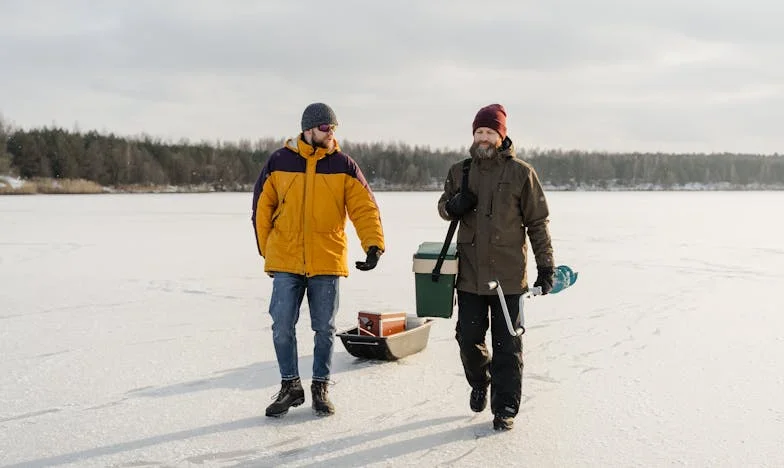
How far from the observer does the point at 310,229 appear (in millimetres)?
3789

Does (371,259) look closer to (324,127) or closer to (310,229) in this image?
(310,229)

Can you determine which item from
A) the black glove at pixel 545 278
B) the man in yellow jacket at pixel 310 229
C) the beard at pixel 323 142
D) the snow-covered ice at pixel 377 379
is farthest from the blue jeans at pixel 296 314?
the black glove at pixel 545 278

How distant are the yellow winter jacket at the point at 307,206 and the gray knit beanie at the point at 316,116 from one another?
0.09 m

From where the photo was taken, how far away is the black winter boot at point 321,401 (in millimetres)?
3928

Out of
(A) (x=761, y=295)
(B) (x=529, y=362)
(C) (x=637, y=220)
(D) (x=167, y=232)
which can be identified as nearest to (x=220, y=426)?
(B) (x=529, y=362)

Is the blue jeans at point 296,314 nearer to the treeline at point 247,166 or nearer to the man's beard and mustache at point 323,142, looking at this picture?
the man's beard and mustache at point 323,142

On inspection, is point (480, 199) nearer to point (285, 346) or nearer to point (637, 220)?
point (285, 346)

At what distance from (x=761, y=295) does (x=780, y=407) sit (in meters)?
4.46

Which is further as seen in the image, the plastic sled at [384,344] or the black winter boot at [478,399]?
the plastic sled at [384,344]

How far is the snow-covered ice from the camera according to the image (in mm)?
3455

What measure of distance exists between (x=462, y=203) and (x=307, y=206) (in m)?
0.83

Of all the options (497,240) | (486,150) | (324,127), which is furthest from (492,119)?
(324,127)

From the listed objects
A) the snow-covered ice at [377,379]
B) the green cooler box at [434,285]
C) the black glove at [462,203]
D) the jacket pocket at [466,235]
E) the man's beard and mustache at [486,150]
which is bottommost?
the snow-covered ice at [377,379]

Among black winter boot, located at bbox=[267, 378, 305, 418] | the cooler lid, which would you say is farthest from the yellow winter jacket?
black winter boot, located at bbox=[267, 378, 305, 418]
